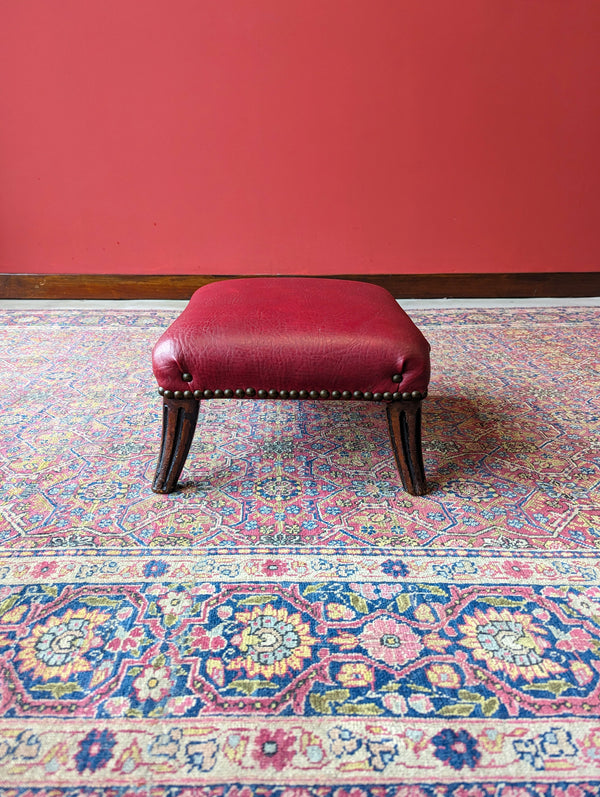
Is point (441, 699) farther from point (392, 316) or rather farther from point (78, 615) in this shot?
point (392, 316)

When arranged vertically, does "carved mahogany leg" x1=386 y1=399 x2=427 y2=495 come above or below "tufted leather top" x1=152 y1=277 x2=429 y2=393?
below

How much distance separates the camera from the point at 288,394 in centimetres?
149

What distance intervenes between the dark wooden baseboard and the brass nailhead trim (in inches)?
87.5

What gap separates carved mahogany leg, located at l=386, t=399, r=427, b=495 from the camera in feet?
4.94

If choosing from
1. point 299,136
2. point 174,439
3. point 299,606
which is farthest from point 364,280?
point 299,606

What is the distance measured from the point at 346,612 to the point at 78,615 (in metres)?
0.57

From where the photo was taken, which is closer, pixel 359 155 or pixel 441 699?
pixel 441 699

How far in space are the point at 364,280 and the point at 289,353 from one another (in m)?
2.24

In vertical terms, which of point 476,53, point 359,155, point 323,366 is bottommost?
point 323,366

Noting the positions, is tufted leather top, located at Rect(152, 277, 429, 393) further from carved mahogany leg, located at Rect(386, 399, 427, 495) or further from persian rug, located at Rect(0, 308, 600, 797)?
persian rug, located at Rect(0, 308, 600, 797)

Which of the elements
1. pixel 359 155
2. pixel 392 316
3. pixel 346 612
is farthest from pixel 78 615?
pixel 359 155

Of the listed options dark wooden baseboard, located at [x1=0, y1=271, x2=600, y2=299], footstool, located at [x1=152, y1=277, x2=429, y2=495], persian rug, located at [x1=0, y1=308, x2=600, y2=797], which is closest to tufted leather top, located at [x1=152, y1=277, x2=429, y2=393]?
footstool, located at [x1=152, y1=277, x2=429, y2=495]

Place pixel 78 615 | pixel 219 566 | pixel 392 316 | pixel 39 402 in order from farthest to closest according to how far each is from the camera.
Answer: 1. pixel 39 402
2. pixel 392 316
3. pixel 219 566
4. pixel 78 615

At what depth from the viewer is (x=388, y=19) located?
316cm
